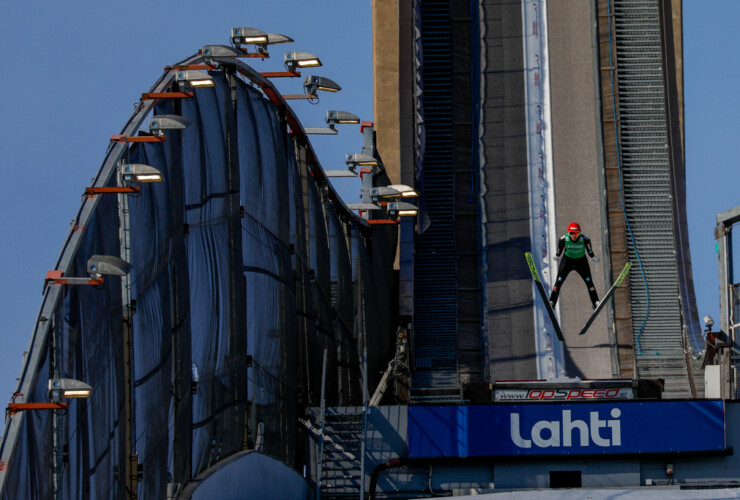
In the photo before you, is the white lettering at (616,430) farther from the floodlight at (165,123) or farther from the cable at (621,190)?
the floodlight at (165,123)

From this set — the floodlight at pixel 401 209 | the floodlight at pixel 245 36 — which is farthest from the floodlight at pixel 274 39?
the floodlight at pixel 401 209

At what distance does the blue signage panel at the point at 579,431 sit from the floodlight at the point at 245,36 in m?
6.12

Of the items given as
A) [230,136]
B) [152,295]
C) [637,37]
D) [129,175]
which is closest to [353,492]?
[230,136]

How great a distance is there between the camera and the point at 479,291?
1264 inches

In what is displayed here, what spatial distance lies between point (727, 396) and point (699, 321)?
545 cm

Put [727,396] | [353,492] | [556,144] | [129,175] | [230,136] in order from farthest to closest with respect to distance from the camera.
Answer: [556,144] < [727,396] < [353,492] < [230,136] < [129,175]

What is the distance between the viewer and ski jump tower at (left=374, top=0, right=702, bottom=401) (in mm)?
30984

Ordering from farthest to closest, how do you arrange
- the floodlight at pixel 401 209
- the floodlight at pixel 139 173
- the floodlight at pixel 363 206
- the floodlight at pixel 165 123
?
the floodlight at pixel 363 206, the floodlight at pixel 401 209, the floodlight at pixel 165 123, the floodlight at pixel 139 173

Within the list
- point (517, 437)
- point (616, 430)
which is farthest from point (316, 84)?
point (616, 430)

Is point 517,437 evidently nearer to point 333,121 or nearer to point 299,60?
point 299,60

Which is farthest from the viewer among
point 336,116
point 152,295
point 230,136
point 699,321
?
point 699,321

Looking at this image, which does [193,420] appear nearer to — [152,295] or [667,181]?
[152,295]

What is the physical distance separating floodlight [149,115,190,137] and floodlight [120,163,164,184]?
1207mm

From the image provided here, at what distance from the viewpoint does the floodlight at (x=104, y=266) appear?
1116 centimetres
